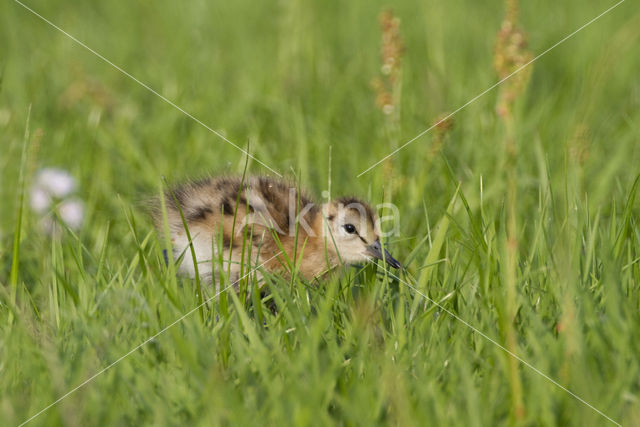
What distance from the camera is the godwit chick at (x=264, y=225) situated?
3160mm

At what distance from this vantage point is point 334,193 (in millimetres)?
3861

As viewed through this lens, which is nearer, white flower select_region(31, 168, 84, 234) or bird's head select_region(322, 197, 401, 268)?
bird's head select_region(322, 197, 401, 268)

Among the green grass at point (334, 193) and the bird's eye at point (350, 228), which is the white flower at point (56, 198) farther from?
the bird's eye at point (350, 228)

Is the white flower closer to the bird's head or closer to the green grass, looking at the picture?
the green grass

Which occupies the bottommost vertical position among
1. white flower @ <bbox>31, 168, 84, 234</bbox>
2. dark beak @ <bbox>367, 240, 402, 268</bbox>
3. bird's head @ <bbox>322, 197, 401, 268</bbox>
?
dark beak @ <bbox>367, 240, 402, 268</bbox>

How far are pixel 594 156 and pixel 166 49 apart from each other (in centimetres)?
357

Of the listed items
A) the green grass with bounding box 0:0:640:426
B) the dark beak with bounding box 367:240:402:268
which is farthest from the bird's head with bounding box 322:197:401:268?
the green grass with bounding box 0:0:640:426

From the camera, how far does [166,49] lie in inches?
241

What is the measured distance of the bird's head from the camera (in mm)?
3199

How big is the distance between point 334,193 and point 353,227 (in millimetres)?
620

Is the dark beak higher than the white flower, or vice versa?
the white flower

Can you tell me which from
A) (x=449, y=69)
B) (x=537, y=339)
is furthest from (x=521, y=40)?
(x=449, y=69)

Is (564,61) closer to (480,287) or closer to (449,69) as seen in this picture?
(449,69)

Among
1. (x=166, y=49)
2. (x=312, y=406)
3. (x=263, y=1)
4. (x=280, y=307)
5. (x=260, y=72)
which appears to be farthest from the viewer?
(x=263, y=1)
